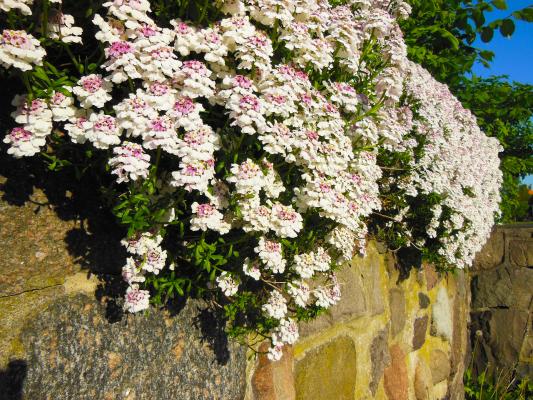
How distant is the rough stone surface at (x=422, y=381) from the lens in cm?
381

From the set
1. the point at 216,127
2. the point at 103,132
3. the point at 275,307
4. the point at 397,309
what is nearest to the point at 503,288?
the point at 397,309

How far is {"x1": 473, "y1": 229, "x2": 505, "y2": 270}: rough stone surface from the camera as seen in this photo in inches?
204

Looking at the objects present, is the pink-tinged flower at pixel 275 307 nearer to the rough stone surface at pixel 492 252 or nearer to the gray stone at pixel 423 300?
the gray stone at pixel 423 300

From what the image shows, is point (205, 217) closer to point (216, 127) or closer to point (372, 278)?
point (216, 127)

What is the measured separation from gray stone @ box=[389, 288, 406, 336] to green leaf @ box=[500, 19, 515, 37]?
3.37 metres

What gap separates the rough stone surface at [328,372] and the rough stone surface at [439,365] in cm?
178

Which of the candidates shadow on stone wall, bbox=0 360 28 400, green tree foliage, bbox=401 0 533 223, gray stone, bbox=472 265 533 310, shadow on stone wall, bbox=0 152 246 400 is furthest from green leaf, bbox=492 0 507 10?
shadow on stone wall, bbox=0 360 28 400

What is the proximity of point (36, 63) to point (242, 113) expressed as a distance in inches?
24.1

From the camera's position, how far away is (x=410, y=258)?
3.71 m

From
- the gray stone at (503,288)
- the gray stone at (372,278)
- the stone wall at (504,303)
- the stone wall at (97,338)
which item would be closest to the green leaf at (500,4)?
the stone wall at (504,303)

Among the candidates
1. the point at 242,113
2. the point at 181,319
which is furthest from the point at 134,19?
the point at 181,319

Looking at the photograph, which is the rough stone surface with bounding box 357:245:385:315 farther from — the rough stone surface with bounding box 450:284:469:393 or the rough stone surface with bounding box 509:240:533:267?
the rough stone surface with bounding box 509:240:533:267

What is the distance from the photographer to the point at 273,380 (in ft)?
7.01

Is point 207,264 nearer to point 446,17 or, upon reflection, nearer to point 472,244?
point 472,244
